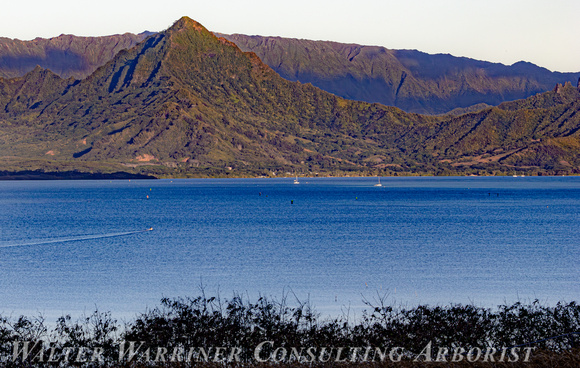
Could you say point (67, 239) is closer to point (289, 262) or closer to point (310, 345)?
point (289, 262)

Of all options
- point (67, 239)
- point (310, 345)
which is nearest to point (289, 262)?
point (67, 239)

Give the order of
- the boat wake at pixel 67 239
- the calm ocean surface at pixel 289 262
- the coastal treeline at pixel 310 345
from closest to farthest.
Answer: the coastal treeline at pixel 310 345
the calm ocean surface at pixel 289 262
the boat wake at pixel 67 239

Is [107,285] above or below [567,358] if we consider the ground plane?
below

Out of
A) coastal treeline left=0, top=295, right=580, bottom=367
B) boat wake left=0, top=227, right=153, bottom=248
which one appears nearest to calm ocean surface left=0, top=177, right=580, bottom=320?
boat wake left=0, top=227, right=153, bottom=248

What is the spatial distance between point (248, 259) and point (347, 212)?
7720cm

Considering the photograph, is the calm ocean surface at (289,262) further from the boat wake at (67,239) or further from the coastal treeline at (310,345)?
the coastal treeline at (310,345)

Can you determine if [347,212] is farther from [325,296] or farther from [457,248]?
[325,296]

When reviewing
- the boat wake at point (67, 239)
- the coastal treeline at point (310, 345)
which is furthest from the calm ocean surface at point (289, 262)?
the coastal treeline at point (310, 345)

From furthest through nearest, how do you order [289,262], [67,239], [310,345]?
[67,239], [289,262], [310,345]

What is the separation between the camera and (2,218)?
12369 cm

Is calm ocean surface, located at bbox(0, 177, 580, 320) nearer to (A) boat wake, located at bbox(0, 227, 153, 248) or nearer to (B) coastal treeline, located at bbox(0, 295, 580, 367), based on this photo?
(A) boat wake, located at bbox(0, 227, 153, 248)

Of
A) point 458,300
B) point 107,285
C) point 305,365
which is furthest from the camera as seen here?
point 107,285

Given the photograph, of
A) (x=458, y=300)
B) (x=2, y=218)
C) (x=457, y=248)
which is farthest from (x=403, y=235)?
(x=2, y=218)

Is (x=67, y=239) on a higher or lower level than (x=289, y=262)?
lower
